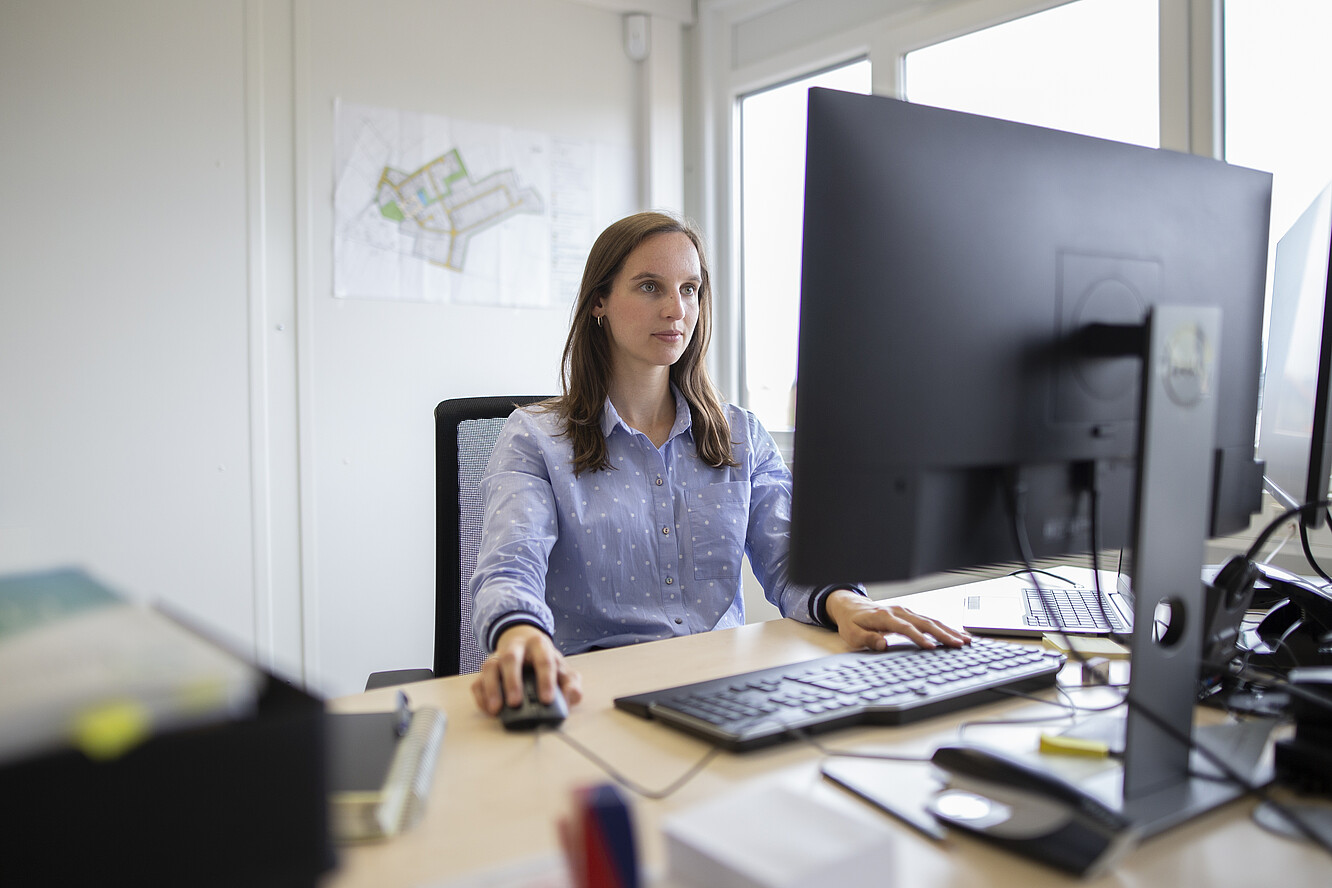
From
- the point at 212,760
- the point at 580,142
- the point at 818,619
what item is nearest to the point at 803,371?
the point at 212,760

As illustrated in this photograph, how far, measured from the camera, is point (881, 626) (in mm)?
1089

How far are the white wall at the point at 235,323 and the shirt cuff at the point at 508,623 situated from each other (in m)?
1.19

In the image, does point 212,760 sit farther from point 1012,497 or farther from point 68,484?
point 68,484

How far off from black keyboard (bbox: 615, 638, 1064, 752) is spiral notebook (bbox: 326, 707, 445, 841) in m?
0.20

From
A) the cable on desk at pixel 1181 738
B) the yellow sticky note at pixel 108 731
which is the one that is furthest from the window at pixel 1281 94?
the yellow sticky note at pixel 108 731

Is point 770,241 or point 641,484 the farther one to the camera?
point 770,241

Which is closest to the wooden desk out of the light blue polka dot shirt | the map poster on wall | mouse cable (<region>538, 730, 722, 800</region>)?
mouse cable (<region>538, 730, 722, 800</region>)

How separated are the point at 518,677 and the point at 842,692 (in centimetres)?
31

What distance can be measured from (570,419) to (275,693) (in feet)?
3.48

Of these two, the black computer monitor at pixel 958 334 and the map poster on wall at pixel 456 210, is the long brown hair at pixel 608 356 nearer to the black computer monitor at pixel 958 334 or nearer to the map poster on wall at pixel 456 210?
the black computer monitor at pixel 958 334

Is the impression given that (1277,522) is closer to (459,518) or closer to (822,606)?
(822,606)

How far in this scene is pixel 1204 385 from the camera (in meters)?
0.69

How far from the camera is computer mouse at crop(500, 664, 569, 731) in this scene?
0.84m

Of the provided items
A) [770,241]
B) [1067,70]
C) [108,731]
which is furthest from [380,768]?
[770,241]
